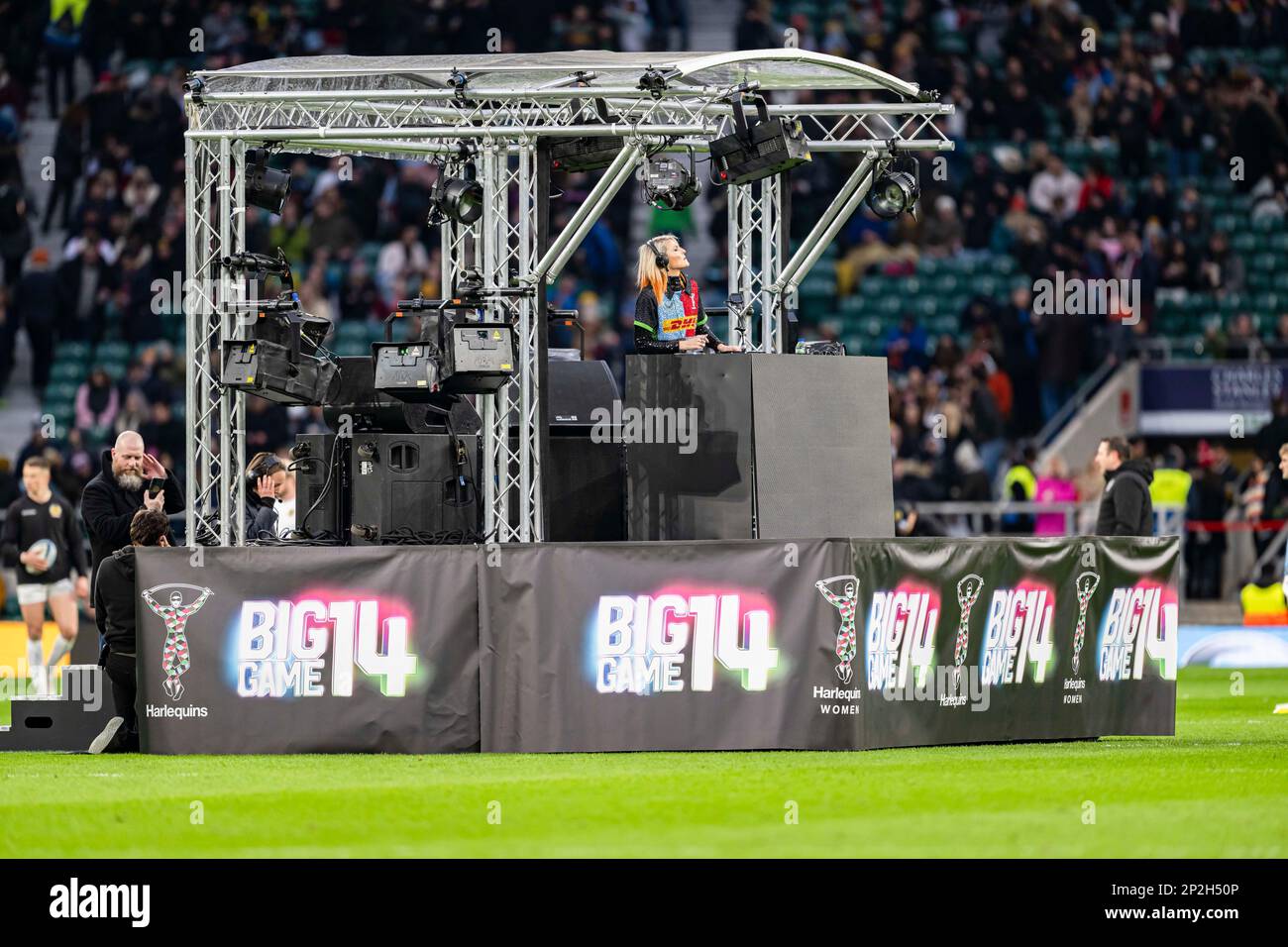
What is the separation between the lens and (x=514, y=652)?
561 inches

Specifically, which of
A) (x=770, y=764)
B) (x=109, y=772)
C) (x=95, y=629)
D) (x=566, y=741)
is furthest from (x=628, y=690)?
(x=95, y=629)

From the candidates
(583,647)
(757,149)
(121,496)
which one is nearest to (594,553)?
(583,647)

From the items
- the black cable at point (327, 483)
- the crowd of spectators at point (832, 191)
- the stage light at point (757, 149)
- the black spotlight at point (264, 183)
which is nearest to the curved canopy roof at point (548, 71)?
the stage light at point (757, 149)

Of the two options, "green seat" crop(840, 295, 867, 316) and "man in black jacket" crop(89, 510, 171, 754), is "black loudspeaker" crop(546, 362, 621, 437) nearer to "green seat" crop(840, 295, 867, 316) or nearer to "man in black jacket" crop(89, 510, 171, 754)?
"man in black jacket" crop(89, 510, 171, 754)

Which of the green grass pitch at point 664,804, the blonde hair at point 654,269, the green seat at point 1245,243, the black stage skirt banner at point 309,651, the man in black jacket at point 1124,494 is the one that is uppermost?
the green seat at point 1245,243

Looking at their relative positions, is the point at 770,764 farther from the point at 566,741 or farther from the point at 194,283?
the point at 194,283

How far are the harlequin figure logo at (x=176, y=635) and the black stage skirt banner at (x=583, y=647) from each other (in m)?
0.01

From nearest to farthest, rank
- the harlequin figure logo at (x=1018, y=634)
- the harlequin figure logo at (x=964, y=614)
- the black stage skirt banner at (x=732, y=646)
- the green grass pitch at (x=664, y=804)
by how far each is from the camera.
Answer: the green grass pitch at (x=664, y=804)
the black stage skirt banner at (x=732, y=646)
the harlequin figure logo at (x=964, y=614)
the harlequin figure logo at (x=1018, y=634)

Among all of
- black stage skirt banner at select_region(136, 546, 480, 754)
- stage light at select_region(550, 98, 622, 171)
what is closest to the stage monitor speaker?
stage light at select_region(550, 98, 622, 171)

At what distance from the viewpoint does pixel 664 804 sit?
1112 centimetres

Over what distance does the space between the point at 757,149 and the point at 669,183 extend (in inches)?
28.4

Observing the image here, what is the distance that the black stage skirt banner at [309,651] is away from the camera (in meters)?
14.3

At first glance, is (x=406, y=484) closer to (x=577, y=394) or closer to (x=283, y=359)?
(x=283, y=359)

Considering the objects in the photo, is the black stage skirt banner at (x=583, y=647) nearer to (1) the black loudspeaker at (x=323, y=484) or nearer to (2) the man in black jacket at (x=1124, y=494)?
(1) the black loudspeaker at (x=323, y=484)
